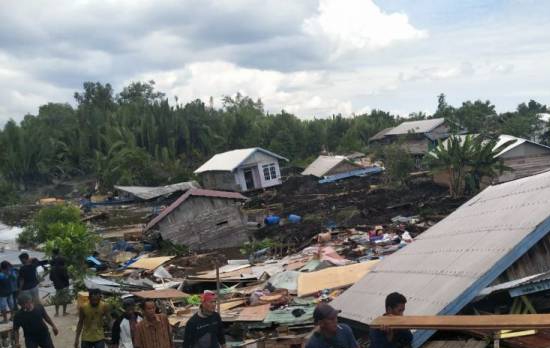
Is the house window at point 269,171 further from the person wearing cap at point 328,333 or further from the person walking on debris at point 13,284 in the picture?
the person wearing cap at point 328,333

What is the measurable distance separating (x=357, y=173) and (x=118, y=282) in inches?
1112

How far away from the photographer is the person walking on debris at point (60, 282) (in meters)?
11.8

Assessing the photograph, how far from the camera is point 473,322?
4188 mm

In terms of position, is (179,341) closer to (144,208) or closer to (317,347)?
(317,347)

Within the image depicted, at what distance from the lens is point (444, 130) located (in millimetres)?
47531

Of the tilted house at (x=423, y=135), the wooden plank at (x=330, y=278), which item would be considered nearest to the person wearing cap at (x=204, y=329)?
the wooden plank at (x=330, y=278)

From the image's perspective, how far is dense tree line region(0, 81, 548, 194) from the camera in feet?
145

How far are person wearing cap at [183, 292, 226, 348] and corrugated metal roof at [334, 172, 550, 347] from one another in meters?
1.62

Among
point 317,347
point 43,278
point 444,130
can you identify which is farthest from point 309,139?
point 317,347

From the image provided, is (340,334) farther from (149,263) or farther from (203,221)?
(203,221)

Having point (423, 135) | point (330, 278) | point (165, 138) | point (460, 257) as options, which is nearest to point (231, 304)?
point (330, 278)

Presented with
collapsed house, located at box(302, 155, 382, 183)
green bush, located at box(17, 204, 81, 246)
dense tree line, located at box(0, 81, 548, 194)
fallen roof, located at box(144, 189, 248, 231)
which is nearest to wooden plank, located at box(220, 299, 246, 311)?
fallen roof, located at box(144, 189, 248, 231)

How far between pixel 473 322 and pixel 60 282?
9.79 m

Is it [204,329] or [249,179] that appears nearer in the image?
[204,329]
